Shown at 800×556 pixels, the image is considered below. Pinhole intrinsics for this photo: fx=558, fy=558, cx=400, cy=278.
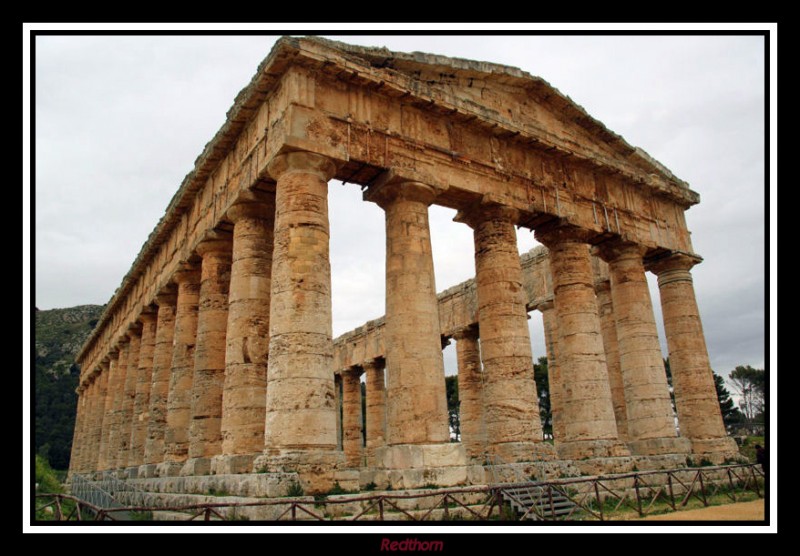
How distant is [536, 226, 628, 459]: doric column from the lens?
55.1 ft

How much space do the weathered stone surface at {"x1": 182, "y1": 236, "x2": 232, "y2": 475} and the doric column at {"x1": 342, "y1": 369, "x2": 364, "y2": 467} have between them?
48.4 feet

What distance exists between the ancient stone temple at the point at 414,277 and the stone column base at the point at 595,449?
0.06 metres

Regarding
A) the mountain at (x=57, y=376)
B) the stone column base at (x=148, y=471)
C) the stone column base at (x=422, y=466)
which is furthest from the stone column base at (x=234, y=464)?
the mountain at (x=57, y=376)

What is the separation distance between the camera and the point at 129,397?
27359 mm

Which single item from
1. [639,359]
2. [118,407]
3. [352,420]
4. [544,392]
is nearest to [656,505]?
[639,359]

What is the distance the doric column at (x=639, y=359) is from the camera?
61.2ft

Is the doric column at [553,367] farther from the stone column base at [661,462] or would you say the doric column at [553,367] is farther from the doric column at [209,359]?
the doric column at [209,359]

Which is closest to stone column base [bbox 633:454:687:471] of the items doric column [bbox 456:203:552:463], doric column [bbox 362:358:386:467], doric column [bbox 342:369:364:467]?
doric column [bbox 456:203:552:463]

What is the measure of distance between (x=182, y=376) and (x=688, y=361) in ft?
59.9

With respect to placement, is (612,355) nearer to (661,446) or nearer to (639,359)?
(639,359)

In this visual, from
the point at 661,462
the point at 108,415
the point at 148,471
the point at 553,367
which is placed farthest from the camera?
the point at 108,415

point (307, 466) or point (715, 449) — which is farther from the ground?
point (307, 466)
